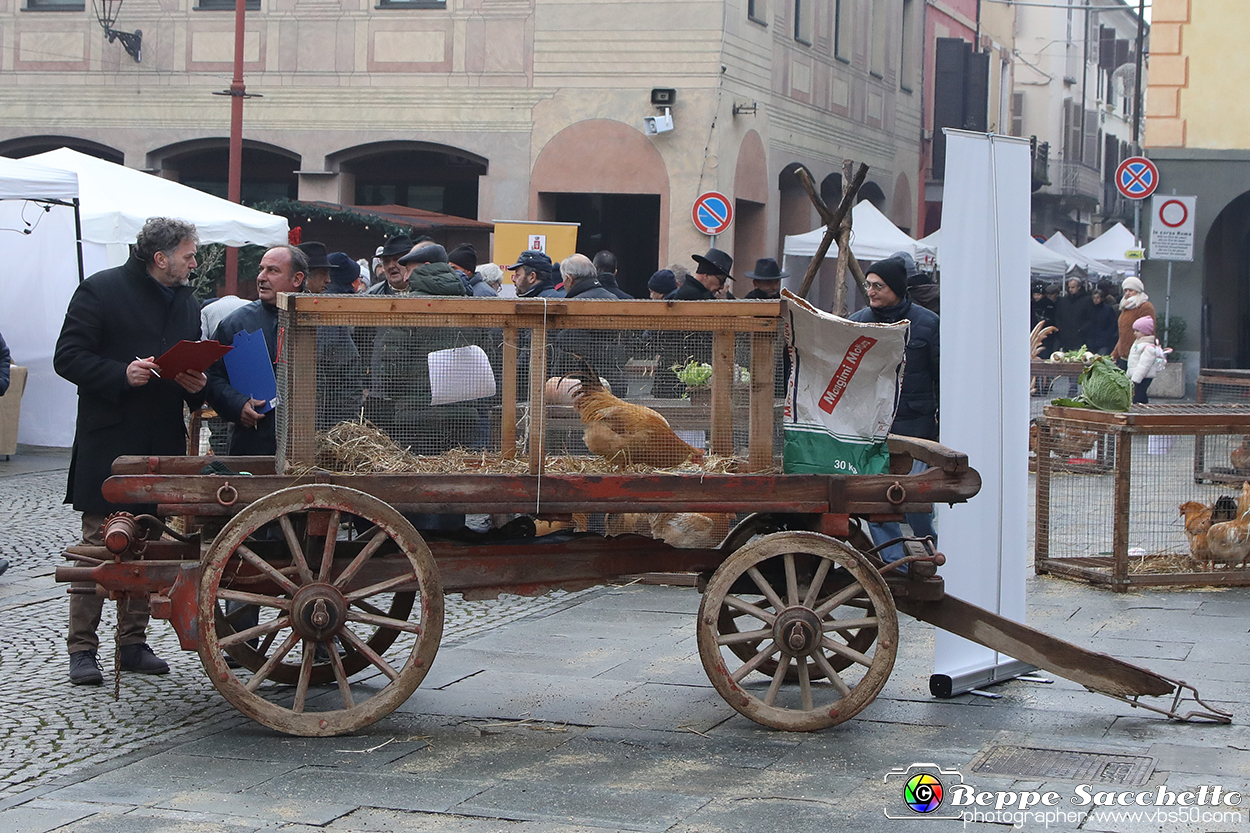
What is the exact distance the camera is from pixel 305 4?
23.2 metres

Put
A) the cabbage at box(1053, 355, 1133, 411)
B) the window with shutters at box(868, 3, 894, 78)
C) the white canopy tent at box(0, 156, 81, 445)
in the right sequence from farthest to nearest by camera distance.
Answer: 1. the window with shutters at box(868, 3, 894, 78)
2. the white canopy tent at box(0, 156, 81, 445)
3. the cabbage at box(1053, 355, 1133, 411)

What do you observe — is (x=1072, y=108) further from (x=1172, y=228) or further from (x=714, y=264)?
(x=714, y=264)

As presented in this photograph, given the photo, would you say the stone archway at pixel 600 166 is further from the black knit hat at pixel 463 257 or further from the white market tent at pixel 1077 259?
the black knit hat at pixel 463 257

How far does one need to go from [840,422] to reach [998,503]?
3.22 ft

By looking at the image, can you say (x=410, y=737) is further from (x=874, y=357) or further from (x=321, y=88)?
(x=321, y=88)

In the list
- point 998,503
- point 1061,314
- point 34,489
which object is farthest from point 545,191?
point 998,503

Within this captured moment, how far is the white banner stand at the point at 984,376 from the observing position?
6.22m

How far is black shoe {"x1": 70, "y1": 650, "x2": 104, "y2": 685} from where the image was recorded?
6297 millimetres

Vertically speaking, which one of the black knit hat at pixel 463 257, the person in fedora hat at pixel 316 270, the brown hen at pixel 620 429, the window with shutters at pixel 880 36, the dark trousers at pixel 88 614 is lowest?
the dark trousers at pixel 88 614

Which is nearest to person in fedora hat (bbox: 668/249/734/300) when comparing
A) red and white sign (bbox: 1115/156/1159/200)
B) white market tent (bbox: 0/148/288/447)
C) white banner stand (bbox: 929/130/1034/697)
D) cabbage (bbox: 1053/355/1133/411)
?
cabbage (bbox: 1053/355/1133/411)

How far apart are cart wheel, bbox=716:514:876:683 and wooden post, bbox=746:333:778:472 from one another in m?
0.36

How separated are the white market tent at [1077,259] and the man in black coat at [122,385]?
25.0 metres

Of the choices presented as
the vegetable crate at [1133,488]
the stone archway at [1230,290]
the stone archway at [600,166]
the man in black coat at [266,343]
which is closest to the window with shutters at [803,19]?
the stone archway at [600,166]

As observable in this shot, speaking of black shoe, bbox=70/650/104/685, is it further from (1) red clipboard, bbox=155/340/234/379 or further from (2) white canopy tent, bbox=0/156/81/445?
(2) white canopy tent, bbox=0/156/81/445
